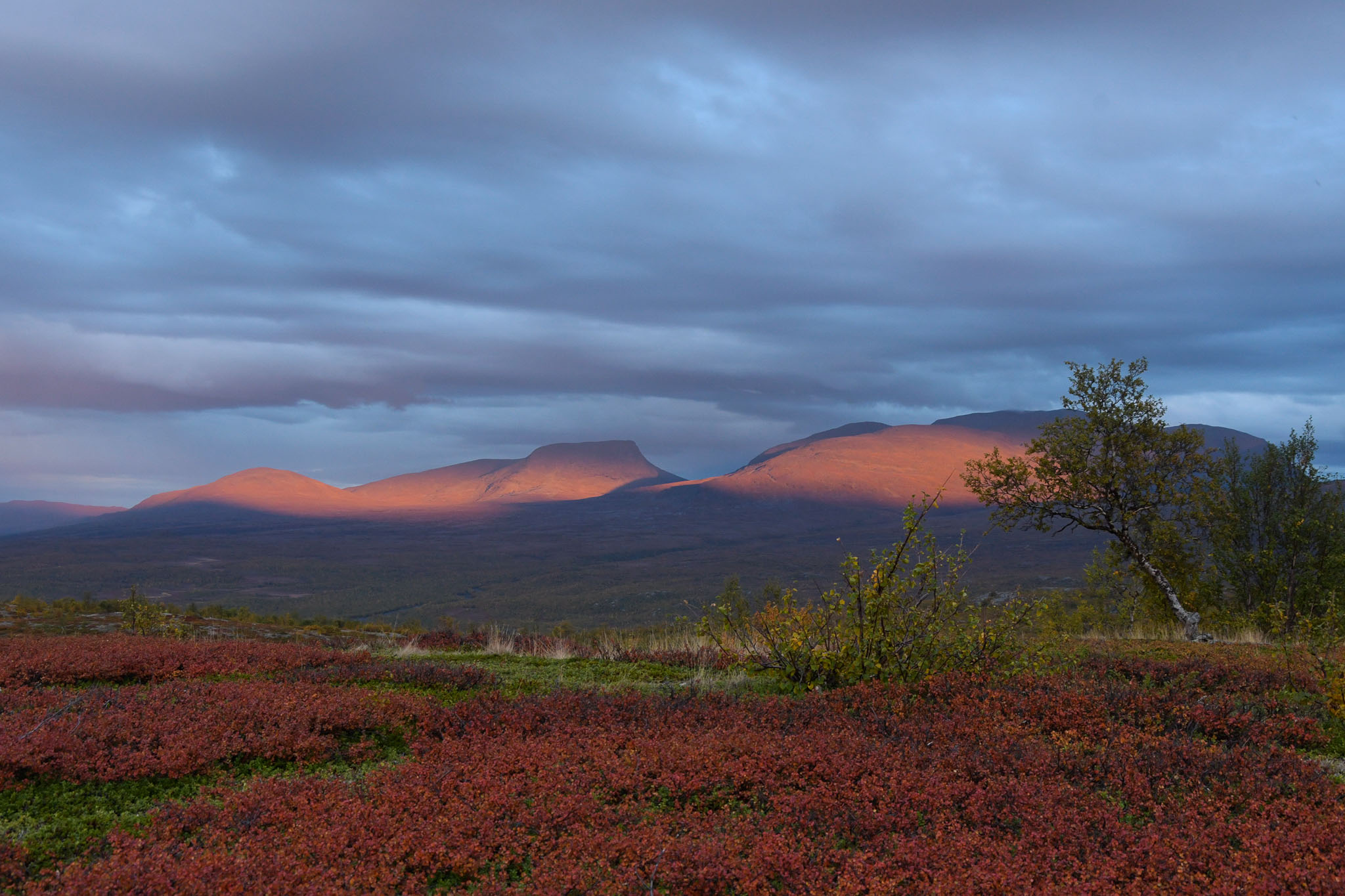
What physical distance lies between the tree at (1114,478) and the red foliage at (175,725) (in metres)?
18.9

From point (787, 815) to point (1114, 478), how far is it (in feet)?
71.5

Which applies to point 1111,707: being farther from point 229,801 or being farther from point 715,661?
point 229,801

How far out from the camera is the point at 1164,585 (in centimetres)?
2327

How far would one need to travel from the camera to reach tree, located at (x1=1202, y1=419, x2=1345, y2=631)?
1116 inches

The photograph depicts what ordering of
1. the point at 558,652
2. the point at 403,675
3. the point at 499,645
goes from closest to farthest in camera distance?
the point at 403,675 → the point at 558,652 → the point at 499,645

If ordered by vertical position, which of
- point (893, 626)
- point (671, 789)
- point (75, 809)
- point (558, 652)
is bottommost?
point (558, 652)

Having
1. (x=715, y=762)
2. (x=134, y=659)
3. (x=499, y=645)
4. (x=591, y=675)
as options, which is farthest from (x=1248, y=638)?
(x=134, y=659)

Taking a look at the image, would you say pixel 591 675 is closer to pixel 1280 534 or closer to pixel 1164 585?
pixel 1164 585

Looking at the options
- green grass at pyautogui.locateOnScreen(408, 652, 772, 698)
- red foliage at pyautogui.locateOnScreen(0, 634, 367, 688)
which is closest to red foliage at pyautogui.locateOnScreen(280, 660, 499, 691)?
green grass at pyautogui.locateOnScreen(408, 652, 772, 698)

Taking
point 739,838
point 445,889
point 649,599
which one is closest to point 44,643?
point 445,889

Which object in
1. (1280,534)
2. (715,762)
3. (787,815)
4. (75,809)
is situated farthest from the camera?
(1280,534)

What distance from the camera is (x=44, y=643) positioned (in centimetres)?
1411

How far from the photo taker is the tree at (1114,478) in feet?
77.2

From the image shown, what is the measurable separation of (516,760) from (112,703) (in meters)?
5.30
